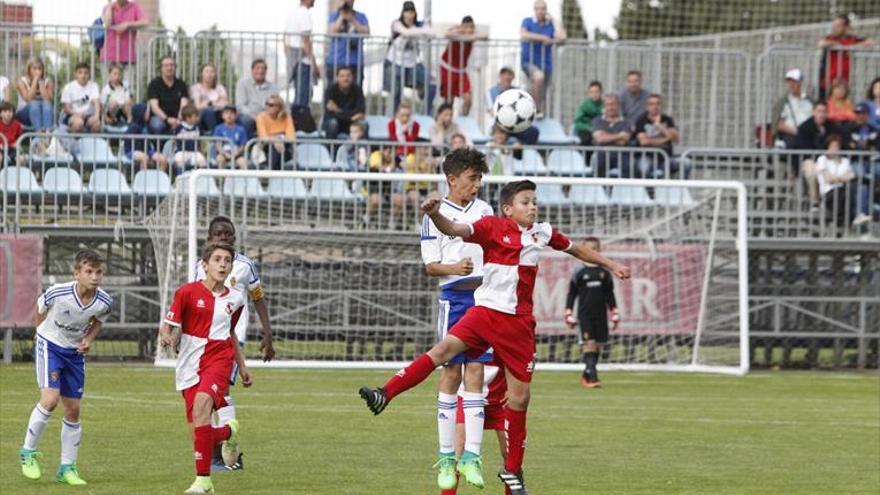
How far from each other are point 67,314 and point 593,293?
31.5 ft

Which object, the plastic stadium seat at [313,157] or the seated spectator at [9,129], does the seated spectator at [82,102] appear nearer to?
the seated spectator at [9,129]

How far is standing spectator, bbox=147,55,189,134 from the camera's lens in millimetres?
23016

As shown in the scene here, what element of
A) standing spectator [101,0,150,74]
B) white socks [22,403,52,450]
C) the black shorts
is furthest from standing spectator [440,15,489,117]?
white socks [22,403,52,450]

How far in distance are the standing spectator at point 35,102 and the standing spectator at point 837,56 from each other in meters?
11.7

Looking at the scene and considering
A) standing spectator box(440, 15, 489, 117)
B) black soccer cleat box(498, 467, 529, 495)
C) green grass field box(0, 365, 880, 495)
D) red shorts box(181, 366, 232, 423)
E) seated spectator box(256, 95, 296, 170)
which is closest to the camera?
black soccer cleat box(498, 467, 529, 495)

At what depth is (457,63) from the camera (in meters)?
25.1

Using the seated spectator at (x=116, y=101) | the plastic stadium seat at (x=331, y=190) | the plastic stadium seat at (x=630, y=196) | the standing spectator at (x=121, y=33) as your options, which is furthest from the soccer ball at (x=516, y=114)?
the standing spectator at (x=121, y=33)

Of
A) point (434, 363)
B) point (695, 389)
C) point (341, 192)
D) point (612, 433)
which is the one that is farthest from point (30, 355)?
point (434, 363)

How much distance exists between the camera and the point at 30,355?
2255cm

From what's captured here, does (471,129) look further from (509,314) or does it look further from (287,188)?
(509,314)

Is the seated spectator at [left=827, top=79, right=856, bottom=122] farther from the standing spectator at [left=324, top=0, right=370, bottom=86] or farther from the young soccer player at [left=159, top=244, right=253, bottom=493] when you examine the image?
the young soccer player at [left=159, top=244, right=253, bottom=493]

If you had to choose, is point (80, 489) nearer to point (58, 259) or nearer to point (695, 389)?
point (695, 389)

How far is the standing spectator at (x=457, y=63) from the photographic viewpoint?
81.9ft

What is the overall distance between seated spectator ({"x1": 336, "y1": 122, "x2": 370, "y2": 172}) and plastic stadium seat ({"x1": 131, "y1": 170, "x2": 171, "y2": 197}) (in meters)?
2.39
